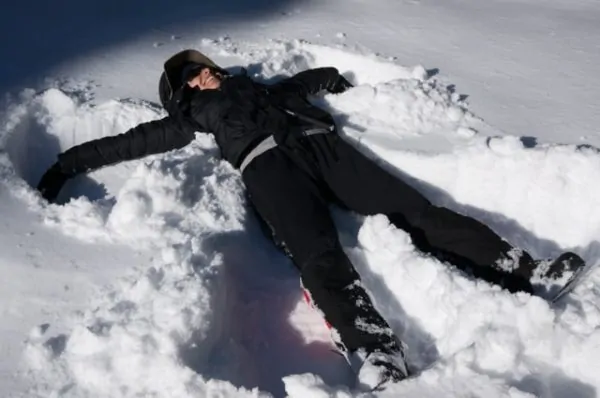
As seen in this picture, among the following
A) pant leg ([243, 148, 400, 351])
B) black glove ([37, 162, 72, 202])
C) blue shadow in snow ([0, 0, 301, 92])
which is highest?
blue shadow in snow ([0, 0, 301, 92])

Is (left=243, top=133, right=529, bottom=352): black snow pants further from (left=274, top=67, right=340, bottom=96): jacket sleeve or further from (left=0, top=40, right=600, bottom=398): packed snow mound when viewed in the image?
(left=274, top=67, right=340, bottom=96): jacket sleeve

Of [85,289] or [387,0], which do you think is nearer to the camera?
[85,289]

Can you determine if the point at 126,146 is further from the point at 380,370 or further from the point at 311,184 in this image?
the point at 380,370

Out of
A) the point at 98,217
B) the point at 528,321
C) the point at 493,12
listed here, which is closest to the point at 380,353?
the point at 528,321

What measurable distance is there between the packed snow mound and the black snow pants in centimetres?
12

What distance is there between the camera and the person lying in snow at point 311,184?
2.00 m

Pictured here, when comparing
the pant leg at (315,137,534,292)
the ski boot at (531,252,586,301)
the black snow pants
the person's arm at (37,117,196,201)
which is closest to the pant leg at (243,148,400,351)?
the black snow pants

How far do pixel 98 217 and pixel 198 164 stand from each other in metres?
0.43

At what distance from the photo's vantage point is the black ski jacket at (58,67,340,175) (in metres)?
2.53

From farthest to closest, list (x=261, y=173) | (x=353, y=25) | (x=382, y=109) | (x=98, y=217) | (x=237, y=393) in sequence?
1. (x=353, y=25)
2. (x=382, y=109)
3. (x=261, y=173)
4. (x=98, y=217)
5. (x=237, y=393)

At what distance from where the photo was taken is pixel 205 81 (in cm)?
281

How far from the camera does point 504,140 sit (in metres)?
2.48

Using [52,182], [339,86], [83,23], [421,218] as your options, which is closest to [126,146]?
[52,182]

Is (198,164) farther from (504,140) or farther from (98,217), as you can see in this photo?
(504,140)
